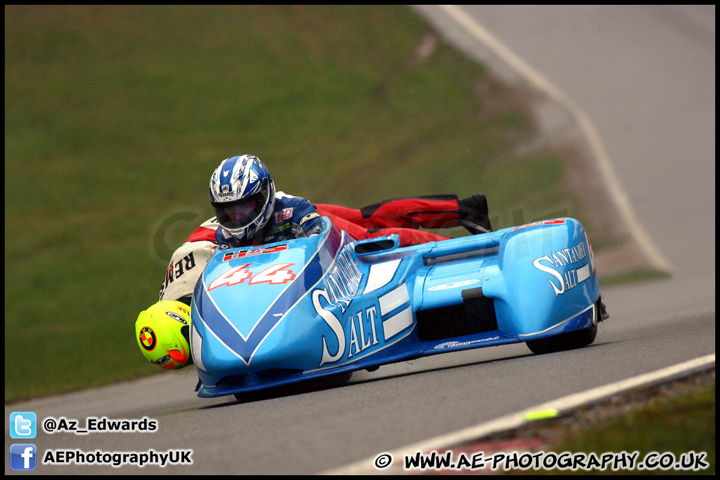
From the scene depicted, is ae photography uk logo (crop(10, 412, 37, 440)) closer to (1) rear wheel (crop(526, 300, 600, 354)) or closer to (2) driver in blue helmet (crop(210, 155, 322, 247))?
(2) driver in blue helmet (crop(210, 155, 322, 247))

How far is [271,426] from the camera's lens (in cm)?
419

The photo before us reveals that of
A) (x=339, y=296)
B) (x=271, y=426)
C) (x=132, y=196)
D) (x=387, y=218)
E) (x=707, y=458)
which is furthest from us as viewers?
(x=132, y=196)

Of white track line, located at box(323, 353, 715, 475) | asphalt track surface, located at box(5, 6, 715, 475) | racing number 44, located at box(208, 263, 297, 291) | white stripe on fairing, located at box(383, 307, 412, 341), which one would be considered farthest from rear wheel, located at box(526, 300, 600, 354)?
racing number 44, located at box(208, 263, 297, 291)

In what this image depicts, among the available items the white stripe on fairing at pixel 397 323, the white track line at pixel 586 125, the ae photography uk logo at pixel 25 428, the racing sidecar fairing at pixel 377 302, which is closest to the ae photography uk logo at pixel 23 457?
the ae photography uk logo at pixel 25 428

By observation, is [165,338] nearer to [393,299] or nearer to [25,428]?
[25,428]

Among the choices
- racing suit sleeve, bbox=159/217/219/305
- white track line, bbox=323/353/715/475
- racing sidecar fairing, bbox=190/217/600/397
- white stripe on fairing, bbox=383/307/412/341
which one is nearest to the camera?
white track line, bbox=323/353/715/475

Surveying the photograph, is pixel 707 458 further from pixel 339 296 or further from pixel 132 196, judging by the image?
pixel 132 196

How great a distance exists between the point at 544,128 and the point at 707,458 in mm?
15833

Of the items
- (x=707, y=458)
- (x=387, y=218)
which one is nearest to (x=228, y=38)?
(x=387, y=218)

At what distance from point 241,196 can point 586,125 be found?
14239 mm

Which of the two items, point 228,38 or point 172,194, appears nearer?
point 172,194

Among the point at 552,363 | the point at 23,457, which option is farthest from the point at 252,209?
the point at 23,457

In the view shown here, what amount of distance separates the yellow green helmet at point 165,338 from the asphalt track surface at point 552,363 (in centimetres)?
36

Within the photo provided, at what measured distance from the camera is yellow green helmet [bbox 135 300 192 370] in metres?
5.67
